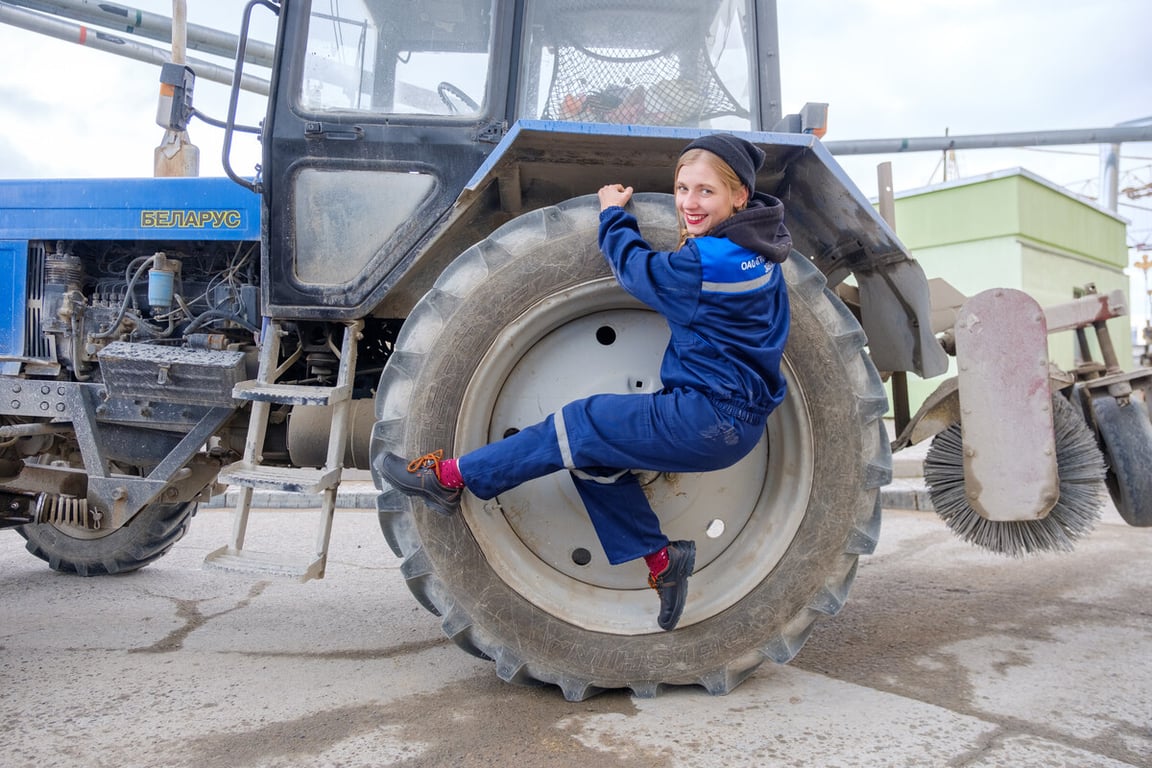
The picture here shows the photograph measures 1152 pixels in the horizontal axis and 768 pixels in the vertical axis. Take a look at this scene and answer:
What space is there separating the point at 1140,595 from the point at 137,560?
4352 mm

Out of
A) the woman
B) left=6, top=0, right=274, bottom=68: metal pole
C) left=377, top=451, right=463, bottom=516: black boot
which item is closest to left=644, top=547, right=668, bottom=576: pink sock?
the woman

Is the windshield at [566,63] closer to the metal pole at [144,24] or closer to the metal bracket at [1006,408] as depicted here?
the metal bracket at [1006,408]

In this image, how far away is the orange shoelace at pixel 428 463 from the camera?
192cm

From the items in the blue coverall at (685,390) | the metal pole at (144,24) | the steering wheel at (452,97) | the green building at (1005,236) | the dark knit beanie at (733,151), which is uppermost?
the metal pole at (144,24)

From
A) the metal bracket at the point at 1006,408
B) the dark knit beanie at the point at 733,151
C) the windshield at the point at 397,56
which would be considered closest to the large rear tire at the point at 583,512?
the dark knit beanie at the point at 733,151

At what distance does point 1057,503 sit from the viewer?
2.53 metres

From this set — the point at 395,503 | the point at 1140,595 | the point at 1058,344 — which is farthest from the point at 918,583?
the point at 1058,344

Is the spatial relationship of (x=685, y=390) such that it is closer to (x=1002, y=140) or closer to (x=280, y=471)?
(x=280, y=471)

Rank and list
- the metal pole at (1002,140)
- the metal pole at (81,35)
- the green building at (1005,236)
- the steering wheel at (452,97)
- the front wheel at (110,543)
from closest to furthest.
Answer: the steering wheel at (452,97), the front wheel at (110,543), the metal pole at (81,35), the metal pole at (1002,140), the green building at (1005,236)

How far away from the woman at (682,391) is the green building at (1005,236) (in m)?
9.72

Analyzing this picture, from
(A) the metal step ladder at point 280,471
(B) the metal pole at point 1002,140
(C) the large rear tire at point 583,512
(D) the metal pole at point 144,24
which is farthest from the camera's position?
(B) the metal pole at point 1002,140

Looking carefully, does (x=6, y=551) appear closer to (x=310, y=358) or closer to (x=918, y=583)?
(x=310, y=358)

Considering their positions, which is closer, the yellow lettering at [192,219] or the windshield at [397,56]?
the windshield at [397,56]

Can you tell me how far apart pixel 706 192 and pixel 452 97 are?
1023mm
